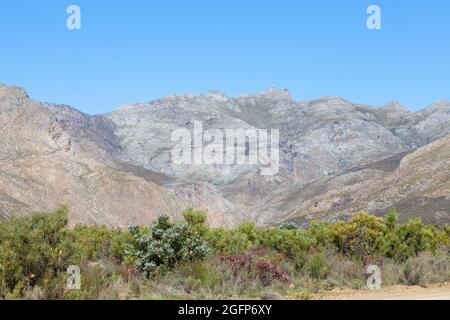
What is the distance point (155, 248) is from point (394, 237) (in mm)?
8565

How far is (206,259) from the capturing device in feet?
49.5

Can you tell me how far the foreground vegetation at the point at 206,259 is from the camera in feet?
37.5

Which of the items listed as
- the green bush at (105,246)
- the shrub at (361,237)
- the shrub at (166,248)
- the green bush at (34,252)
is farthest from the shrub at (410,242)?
the green bush at (34,252)

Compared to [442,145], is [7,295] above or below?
below

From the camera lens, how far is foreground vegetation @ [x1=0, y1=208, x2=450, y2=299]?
37.5 feet

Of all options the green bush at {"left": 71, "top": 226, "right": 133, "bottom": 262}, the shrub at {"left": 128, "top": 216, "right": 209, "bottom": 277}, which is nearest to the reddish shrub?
the shrub at {"left": 128, "top": 216, "right": 209, "bottom": 277}

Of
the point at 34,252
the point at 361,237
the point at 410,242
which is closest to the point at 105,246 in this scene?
the point at 34,252

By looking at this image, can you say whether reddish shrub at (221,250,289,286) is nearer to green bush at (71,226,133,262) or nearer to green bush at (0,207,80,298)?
green bush at (71,226,133,262)

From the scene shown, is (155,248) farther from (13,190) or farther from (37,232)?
(13,190)

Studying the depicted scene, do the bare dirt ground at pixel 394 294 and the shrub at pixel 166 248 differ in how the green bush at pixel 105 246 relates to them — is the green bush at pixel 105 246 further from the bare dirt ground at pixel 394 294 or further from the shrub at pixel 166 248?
the bare dirt ground at pixel 394 294

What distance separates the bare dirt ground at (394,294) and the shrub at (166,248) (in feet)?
11.1
